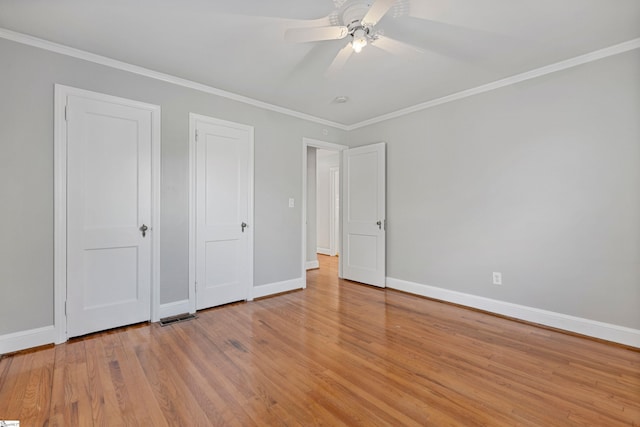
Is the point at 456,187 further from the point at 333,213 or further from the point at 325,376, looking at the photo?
the point at 333,213

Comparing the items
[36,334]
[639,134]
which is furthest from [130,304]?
[639,134]

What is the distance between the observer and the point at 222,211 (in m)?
3.53

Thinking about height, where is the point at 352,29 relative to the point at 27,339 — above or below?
above

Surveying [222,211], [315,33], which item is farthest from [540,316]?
[222,211]

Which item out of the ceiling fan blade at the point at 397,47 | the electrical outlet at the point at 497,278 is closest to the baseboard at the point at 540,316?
the electrical outlet at the point at 497,278

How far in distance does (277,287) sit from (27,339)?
2.44 meters

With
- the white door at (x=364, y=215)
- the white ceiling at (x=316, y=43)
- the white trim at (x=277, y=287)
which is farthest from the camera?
the white door at (x=364, y=215)

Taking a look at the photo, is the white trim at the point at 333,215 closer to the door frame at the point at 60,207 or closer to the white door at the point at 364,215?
the white door at the point at 364,215

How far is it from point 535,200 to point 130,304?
13.8 feet

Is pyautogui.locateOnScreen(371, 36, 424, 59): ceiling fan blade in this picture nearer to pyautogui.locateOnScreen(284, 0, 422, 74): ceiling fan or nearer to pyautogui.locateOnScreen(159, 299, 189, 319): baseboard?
pyautogui.locateOnScreen(284, 0, 422, 74): ceiling fan

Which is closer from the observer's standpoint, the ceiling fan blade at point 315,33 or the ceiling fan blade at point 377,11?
the ceiling fan blade at point 377,11

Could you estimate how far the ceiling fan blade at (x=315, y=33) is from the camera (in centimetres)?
194

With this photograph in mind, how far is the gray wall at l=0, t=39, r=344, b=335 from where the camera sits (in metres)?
2.34

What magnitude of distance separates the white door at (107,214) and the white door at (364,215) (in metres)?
2.87
